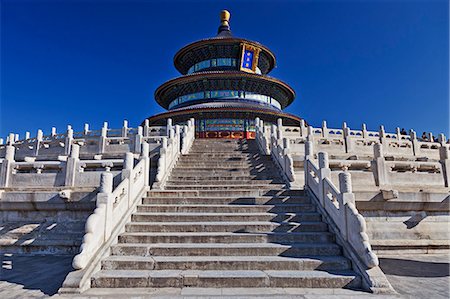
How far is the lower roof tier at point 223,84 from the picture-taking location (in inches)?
1109

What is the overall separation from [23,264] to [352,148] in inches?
520

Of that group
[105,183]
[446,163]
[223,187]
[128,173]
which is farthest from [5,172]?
[446,163]

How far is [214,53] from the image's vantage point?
32.1 metres

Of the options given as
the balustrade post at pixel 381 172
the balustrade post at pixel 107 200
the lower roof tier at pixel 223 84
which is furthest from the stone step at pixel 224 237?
the lower roof tier at pixel 223 84

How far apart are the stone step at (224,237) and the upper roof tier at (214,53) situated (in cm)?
2668

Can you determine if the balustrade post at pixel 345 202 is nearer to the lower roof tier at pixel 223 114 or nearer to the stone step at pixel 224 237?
the stone step at pixel 224 237

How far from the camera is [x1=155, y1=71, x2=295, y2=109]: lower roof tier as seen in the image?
28.2 metres

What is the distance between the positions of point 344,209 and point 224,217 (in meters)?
2.94

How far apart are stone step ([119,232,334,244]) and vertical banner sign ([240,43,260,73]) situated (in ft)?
84.8

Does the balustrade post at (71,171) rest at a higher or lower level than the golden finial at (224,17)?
lower

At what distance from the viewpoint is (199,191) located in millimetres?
9234

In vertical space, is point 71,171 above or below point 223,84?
below

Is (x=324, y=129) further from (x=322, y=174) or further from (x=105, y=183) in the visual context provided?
(x=105, y=183)

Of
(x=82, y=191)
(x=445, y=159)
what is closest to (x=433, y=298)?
(x=445, y=159)
